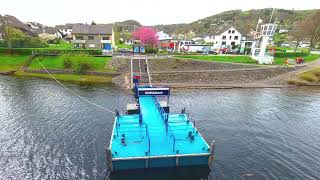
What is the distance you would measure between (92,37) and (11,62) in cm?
2929

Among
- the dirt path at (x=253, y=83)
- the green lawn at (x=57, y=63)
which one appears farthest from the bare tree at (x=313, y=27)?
the green lawn at (x=57, y=63)

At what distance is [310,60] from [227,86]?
4599 centimetres

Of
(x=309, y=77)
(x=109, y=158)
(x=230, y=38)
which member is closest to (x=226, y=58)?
(x=309, y=77)

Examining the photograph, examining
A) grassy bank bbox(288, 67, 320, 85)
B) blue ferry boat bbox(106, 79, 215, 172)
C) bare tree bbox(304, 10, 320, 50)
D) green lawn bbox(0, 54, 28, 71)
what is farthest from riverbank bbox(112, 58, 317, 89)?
bare tree bbox(304, 10, 320, 50)

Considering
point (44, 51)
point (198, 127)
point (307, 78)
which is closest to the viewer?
point (198, 127)

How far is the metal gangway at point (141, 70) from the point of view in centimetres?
5561

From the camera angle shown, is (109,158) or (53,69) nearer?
(109,158)

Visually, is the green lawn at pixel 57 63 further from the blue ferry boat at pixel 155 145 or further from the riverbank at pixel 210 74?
the blue ferry boat at pixel 155 145

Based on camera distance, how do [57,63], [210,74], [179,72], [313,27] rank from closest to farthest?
[179,72] → [210,74] → [57,63] → [313,27]

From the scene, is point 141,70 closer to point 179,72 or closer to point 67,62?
point 179,72

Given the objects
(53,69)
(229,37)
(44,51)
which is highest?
(229,37)

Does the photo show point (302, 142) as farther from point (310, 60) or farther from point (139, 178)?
point (310, 60)

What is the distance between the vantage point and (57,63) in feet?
221

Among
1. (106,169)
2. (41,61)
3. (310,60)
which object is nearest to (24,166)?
(106,169)
